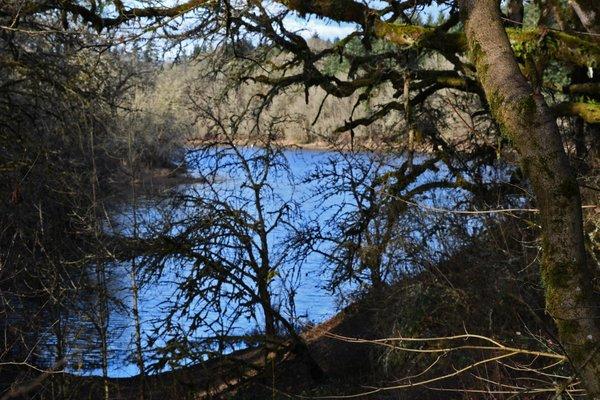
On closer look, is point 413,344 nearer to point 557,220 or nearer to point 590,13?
point 590,13

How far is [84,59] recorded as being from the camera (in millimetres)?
12109

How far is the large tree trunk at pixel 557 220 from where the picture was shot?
3.47m

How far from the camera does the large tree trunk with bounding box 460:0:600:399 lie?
347 centimetres

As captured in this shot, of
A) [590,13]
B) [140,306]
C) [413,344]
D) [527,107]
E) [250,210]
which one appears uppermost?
[250,210]

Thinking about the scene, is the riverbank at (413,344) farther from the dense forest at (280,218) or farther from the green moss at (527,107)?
the green moss at (527,107)

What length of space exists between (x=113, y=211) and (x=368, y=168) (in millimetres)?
5493

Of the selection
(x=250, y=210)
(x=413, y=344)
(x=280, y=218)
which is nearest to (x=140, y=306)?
(x=250, y=210)

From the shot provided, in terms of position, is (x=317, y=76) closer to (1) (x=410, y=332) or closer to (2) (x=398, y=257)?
(2) (x=398, y=257)

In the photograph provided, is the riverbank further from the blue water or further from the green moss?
the green moss

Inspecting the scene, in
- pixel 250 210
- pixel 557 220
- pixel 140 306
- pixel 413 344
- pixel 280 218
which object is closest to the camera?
pixel 557 220

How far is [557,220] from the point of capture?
353cm

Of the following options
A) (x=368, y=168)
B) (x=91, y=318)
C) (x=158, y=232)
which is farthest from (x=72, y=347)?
(x=368, y=168)

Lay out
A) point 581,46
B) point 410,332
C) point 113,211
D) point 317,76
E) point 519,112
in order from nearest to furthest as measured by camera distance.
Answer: point 519,112 → point 581,46 → point 410,332 → point 317,76 → point 113,211

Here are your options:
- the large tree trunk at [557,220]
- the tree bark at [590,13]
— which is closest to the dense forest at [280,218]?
the tree bark at [590,13]
